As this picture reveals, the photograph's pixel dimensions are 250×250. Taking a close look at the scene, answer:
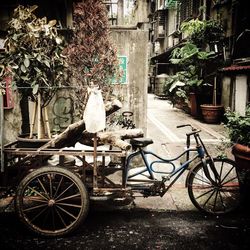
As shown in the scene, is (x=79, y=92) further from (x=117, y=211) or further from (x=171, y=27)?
(x=171, y=27)

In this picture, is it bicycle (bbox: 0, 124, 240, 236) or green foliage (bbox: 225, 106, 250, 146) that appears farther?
green foliage (bbox: 225, 106, 250, 146)

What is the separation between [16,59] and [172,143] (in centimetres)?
660

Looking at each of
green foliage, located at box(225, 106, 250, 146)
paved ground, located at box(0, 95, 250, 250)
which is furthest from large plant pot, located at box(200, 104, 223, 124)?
paved ground, located at box(0, 95, 250, 250)

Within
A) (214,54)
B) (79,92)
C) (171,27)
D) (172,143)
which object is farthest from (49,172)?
(171,27)

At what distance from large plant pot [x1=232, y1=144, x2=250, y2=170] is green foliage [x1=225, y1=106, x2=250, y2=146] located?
177 mm

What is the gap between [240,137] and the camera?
563 centimetres

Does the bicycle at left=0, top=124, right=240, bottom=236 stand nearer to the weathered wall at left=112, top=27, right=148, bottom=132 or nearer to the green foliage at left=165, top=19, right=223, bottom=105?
the weathered wall at left=112, top=27, right=148, bottom=132

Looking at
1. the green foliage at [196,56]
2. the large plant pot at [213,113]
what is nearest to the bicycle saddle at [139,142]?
the large plant pot at [213,113]

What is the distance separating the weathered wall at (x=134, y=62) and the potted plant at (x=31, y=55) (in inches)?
89.2

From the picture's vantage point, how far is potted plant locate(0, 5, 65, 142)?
5312 millimetres

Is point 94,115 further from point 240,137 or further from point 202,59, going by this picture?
point 202,59

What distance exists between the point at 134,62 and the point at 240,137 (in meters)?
3.47

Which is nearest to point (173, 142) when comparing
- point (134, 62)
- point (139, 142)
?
point (134, 62)

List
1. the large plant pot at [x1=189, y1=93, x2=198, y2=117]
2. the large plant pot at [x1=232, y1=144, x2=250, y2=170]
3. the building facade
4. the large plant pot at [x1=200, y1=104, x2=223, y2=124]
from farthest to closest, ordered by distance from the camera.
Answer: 1. the large plant pot at [x1=189, y1=93, x2=198, y2=117]
2. the large plant pot at [x1=200, y1=104, x2=223, y2=124]
3. the building facade
4. the large plant pot at [x1=232, y1=144, x2=250, y2=170]
